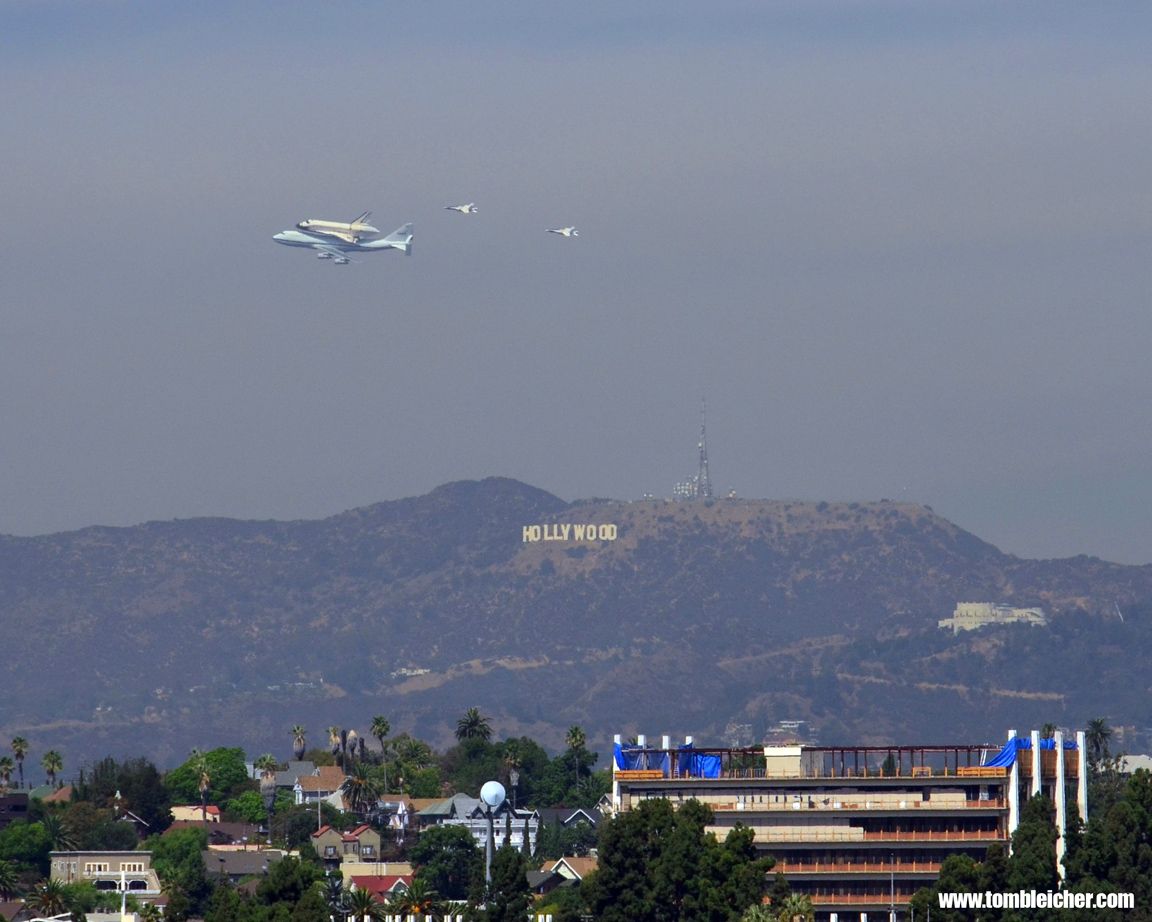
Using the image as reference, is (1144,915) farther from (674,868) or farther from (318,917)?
(318,917)

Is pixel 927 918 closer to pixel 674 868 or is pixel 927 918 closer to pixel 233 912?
pixel 674 868

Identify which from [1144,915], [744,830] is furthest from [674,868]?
[1144,915]

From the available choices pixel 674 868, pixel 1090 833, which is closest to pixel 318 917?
pixel 674 868

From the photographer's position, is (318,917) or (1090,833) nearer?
(318,917)

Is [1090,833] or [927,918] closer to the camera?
[927,918]

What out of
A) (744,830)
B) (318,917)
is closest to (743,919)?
(744,830)

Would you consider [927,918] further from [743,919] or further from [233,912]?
[233,912]

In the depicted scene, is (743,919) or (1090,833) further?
(1090,833)
